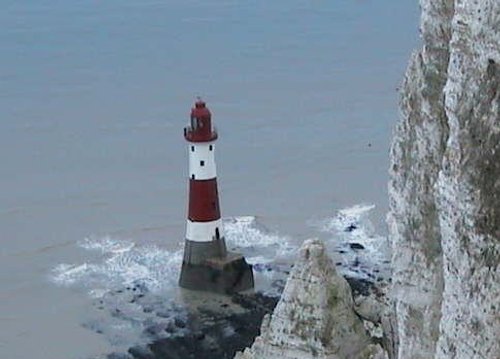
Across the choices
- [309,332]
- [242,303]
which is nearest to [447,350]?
[309,332]

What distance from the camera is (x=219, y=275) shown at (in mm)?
25531

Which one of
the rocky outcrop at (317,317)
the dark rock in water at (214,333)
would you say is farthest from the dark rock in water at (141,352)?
the rocky outcrop at (317,317)

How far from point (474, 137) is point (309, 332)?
5.56 meters

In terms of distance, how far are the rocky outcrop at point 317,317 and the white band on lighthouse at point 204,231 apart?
1393 cm

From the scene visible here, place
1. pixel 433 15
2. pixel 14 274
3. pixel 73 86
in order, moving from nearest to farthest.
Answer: pixel 433 15 → pixel 14 274 → pixel 73 86

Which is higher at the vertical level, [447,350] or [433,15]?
[433,15]

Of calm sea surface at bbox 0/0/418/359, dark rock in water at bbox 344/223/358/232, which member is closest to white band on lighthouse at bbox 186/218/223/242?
calm sea surface at bbox 0/0/418/359

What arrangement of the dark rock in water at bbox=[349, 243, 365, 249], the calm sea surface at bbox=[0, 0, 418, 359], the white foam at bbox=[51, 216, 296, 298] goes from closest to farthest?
the white foam at bbox=[51, 216, 296, 298] < the dark rock in water at bbox=[349, 243, 365, 249] < the calm sea surface at bbox=[0, 0, 418, 359]

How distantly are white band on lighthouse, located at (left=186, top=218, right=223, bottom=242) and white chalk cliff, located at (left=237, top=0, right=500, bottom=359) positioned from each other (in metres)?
13.2

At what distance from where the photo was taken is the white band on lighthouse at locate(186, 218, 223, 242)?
25.4 m

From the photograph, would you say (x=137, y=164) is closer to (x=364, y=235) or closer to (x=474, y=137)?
(x=364, y=235)

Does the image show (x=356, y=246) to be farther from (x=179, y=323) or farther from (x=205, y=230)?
(x=179, y=323)

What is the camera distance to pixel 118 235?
29922 millimetres

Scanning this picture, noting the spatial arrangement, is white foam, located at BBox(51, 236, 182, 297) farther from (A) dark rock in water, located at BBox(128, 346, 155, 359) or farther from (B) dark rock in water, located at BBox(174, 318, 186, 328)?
(A) dark rock in water, located at BBox(128, 346, 155, 359)
